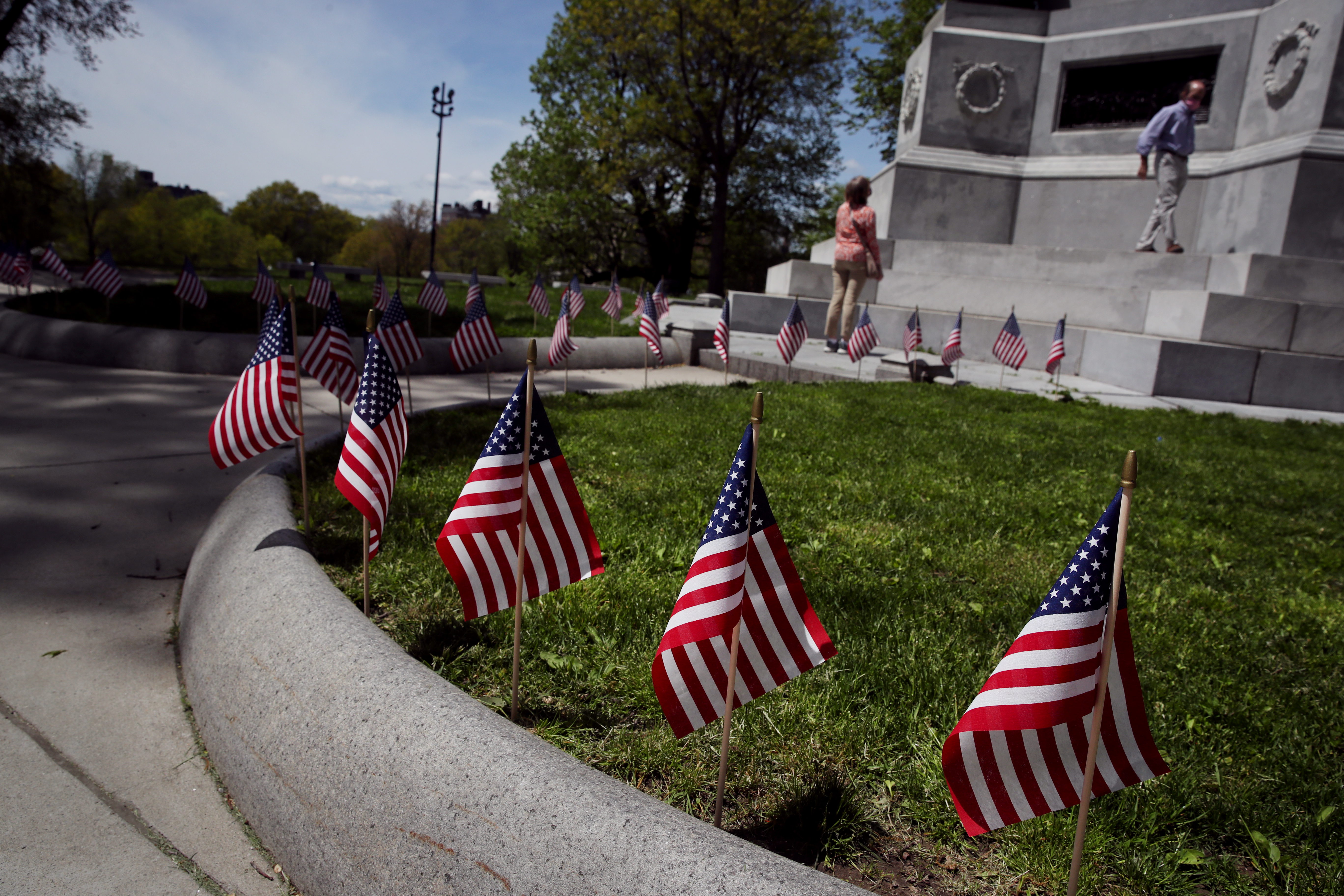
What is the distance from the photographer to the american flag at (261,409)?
3.65 meters

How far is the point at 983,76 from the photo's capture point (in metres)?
16.7

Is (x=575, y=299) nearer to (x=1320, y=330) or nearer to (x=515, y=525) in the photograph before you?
(x=1320, y=330)

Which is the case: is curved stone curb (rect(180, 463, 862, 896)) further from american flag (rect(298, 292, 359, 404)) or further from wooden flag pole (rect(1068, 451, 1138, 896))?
american flag (rect(298, 292, 359, 404))

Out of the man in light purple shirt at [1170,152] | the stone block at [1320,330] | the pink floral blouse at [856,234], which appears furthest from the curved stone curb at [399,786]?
the man in light purple shirt at [1170,152]

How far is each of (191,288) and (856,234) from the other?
10265 millimetres

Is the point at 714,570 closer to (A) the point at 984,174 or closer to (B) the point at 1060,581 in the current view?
(B) the point at 1060,581

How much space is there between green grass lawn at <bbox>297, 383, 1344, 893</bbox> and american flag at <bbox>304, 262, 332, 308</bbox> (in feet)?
25.6

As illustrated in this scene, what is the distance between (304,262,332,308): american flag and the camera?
1355cm

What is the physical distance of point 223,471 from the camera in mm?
6109

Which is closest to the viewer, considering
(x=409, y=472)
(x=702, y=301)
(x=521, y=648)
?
(x=521, y=648)

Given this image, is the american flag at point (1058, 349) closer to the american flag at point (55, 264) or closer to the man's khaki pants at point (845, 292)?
the man's khaki pants at point (845, 292)

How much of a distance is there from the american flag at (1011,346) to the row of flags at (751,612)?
30.4 feet

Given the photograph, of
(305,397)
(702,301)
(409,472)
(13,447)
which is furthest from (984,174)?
(13,447)

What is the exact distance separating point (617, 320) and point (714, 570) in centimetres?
1577
